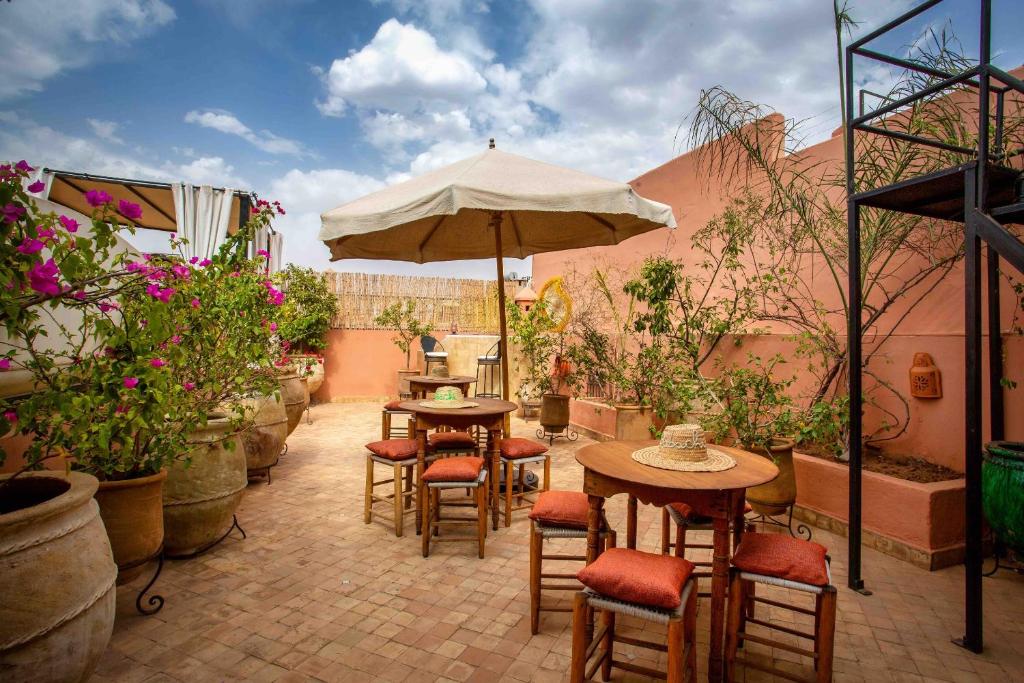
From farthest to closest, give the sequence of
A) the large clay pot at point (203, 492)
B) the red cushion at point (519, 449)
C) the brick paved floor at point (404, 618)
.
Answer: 1. the red cushion at point (519, 449)
2. the large clay pot at point (203, 492)
3. the brick paved floor at point (404, 618)

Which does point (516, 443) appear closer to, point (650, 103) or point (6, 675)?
point (6, 675)

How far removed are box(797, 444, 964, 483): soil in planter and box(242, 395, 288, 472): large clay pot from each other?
443cm

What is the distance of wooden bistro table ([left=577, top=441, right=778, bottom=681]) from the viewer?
1.96m

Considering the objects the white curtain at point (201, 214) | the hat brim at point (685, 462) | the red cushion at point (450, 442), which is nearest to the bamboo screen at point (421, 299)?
the white curtain at point (201, 214)

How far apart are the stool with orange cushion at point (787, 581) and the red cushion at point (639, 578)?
0.34 m

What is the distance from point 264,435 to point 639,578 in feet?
12.5

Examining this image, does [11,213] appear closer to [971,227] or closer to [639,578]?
[639,578]

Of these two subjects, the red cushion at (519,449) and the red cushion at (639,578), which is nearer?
the red cushion at (639,578)

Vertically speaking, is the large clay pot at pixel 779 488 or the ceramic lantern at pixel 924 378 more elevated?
the ceramic lantern at pixel 924 378

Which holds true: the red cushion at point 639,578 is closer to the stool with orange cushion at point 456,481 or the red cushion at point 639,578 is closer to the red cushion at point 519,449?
the stool with orange cushion at point 456,481

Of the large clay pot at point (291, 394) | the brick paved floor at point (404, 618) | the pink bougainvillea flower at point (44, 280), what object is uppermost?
the pink bougainvillea flower at point (44, 280)

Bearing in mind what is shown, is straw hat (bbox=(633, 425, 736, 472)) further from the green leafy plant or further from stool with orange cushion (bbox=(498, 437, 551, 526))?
the green leafy plant

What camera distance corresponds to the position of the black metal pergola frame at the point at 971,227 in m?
2.32

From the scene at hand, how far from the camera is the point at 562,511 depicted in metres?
2.46
